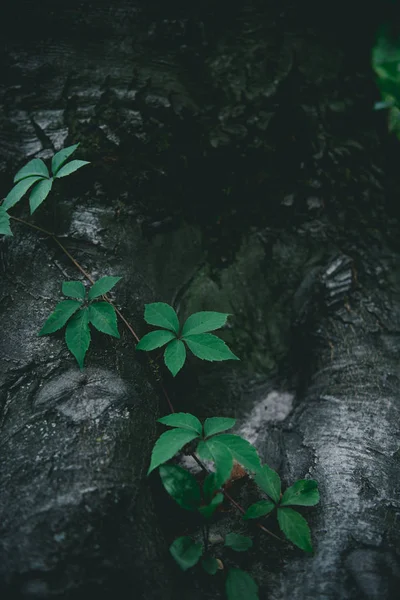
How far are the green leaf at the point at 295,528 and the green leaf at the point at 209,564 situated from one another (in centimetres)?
23

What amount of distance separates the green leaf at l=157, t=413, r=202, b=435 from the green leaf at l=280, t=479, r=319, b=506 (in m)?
0.39

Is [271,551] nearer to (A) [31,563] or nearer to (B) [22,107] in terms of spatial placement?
(A) [31,563]

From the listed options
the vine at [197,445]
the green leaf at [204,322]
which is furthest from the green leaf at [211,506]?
the green leaf at [204,322]

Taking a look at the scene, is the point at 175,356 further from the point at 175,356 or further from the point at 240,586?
the point at 240,586

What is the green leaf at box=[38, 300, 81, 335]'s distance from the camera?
4.74 feet

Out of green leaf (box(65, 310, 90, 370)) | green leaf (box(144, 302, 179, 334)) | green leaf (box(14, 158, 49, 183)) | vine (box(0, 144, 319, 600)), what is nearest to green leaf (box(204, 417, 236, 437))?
vine (box(0, 144, 319, 600))

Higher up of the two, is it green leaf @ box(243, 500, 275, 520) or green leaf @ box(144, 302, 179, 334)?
green leaf @ box(144, 302, 179, 334)

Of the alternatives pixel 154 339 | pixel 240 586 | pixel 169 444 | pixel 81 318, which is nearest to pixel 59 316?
pixel 81 318

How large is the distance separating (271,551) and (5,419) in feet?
3.23

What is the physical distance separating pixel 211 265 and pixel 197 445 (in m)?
0.98

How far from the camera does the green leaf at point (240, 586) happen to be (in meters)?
1.18

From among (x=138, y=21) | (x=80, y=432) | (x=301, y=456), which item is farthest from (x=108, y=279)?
(x=138, y=21)

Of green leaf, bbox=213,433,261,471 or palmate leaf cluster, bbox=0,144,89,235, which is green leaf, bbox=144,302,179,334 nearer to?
green leaf, bbox=213,433,261,471

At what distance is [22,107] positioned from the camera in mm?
1968
